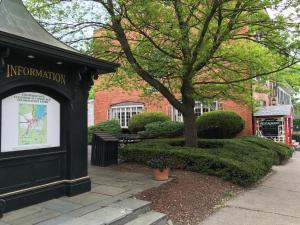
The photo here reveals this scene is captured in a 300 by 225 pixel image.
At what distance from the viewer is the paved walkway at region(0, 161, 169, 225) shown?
17.7ft

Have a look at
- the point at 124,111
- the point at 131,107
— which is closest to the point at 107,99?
the point at 124,111

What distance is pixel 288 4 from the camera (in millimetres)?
9047

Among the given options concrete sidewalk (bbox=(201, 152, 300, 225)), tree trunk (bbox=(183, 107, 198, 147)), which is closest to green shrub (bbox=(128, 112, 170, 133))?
tree trunk (bbox=(183, 107, 198, 147))

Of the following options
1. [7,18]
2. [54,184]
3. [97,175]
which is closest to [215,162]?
[97,175]

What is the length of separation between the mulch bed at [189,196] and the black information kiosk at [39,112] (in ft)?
5.56

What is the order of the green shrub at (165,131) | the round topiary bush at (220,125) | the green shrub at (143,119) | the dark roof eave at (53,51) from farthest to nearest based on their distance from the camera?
the green shrub at (143,119) < the green shrub at (165,131) < the round topiary bush at (220,125) < the dark roof eave at (53,51)

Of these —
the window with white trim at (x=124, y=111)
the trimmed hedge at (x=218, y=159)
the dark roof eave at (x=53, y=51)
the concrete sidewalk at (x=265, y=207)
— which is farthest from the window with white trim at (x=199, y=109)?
the dark roof eave at (x=53, y=51)

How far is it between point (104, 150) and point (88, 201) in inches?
180

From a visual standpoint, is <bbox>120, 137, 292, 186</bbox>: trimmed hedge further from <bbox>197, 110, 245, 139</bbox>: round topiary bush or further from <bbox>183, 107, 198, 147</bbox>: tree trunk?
<bbox>197, 110, 245, 139</bbox>: round topiary bush

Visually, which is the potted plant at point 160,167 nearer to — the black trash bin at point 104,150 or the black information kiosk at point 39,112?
the black information kiosk at point 39,112

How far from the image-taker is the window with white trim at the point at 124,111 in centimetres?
2338

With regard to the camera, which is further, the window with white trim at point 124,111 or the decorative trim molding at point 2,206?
the window with white trim at point 124,111

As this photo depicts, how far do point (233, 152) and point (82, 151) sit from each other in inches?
238

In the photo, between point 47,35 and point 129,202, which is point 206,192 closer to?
point 129,202
